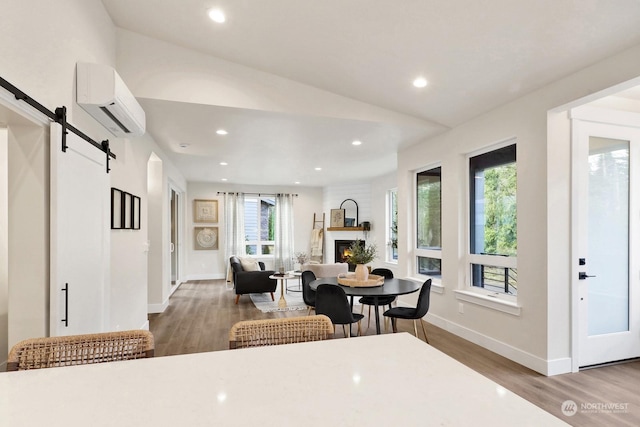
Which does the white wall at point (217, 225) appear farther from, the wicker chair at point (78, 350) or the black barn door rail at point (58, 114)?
the wicker chair at point (78, 350)

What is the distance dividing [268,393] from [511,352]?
322cm

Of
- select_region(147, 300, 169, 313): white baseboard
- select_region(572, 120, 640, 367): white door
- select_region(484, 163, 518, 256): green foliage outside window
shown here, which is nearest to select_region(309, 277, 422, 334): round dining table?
select_region(484, 163, 518, 256): green foliage outside window

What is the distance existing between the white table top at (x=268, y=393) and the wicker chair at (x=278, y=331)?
0.28 m

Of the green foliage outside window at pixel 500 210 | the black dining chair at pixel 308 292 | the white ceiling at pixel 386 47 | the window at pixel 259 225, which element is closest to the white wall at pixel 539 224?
the white ceiling at pixel 386 47

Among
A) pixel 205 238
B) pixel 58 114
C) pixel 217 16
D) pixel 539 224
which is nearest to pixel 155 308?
pixel 205 238

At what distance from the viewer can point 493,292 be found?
3770 millimetres

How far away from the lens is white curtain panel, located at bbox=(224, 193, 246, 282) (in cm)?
900

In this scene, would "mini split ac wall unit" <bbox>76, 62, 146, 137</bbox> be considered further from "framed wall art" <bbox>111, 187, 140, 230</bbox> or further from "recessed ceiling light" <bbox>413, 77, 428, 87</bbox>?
"recessed ceiling light" <bbox>413, 77, 428, 87</bbox>

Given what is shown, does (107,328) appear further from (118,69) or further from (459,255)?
(459,255)

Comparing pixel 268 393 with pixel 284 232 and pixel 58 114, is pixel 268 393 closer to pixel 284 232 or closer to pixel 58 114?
pixel 58 114

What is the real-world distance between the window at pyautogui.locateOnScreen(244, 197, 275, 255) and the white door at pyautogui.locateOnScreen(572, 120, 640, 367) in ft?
24.0

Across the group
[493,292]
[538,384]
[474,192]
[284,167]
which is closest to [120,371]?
[538,384]

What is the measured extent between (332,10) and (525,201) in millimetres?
2327

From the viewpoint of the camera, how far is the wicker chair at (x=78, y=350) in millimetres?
1225
